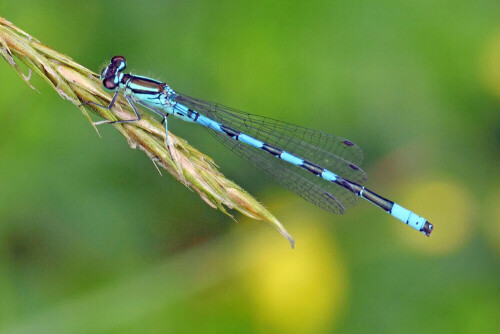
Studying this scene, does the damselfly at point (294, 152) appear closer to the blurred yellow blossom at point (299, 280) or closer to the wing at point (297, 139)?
the wing at point (297, 139)

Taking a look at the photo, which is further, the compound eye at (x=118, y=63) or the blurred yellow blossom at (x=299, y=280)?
the blurred yellow blossom at (x=299, y=280)

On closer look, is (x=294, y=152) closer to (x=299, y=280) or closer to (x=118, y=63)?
(x=299, y=280)

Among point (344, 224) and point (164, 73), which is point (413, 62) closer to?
point (344, 224)

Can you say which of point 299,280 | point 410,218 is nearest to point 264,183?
point 299,280

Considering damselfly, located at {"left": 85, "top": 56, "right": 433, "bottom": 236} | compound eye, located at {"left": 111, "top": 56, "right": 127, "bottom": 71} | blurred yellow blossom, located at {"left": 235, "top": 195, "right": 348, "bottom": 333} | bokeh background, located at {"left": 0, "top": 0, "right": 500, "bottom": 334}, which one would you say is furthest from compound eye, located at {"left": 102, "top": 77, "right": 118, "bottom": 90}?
blurred yellow blossom, located at {"left": 235, "top": 195, "right": 348, "bottom": 333}

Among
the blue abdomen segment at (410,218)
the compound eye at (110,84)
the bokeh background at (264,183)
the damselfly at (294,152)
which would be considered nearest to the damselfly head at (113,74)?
the compound eye at (110,84)
